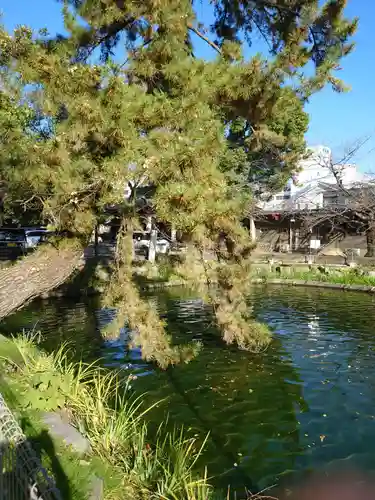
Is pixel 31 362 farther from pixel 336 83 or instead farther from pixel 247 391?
pixel 336 83

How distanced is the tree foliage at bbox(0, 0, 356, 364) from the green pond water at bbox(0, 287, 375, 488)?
29.6 inches

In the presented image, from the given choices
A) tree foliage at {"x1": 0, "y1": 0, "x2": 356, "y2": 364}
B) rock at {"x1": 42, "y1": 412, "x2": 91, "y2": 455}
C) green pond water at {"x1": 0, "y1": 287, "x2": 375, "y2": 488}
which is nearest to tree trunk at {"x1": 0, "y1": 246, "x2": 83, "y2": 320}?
tree foliage at {"x1": 0, "y1": 0, "x2": 356, "y2": 364}

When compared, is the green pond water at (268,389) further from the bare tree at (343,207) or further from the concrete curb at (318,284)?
the bare tree at (343,207)

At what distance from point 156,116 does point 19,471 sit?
4.04m

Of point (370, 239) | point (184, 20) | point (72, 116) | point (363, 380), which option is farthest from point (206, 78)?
point (370, 239)

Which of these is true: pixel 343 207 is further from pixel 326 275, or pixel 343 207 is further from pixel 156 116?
pixel 156 116

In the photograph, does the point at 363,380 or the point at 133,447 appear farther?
the point at 363,380

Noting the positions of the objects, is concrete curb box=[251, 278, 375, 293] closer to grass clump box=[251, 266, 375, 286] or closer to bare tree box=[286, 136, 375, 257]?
grass clump box=[251, 266, 375, 286]

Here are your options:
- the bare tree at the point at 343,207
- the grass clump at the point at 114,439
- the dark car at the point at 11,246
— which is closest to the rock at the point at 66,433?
the grass clump at the point at 114,439

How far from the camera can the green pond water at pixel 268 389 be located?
491 cm

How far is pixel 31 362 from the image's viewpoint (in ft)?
20.4

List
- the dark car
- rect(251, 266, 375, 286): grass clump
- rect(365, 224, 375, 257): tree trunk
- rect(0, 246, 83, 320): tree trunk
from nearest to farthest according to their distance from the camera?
1. rect(0, 246, 83, 320): tree trunk
2. rect(251, 266, 375, 286): grass clump
3. the dark car
4. rect(365, 224, 375, 257): tree trunk

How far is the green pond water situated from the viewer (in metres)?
4.91

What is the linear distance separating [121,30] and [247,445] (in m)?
6.63
